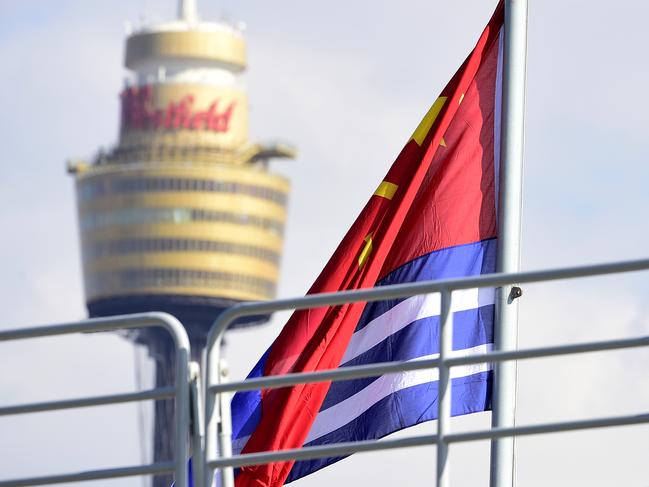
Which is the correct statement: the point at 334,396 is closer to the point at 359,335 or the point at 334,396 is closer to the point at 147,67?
the point at 359,335

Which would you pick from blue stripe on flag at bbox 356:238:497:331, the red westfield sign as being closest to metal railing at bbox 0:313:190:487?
blue stripe on flag at bbox 356:238:497:331

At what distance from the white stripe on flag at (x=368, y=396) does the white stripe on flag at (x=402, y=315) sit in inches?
6.9

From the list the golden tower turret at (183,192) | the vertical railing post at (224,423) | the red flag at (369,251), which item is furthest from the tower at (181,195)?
the vertical railing post at (224,423)

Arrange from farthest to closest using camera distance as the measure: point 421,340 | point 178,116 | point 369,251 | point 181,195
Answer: point 178,116 → point 181,195 → point 369,251 → point 421,340

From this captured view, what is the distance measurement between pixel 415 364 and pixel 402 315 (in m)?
2.44

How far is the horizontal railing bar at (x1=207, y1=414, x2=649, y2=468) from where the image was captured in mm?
5535

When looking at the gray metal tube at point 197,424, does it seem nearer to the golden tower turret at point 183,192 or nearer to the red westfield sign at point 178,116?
the golden tower turret at point 183,192

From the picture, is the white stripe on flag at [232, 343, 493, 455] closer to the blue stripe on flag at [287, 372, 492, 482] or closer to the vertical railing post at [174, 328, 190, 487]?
the blue stripe on flag at [287, 372, 492, 482]

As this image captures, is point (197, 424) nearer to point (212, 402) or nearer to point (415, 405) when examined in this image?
point (212, 402)

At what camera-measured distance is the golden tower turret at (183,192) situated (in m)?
139

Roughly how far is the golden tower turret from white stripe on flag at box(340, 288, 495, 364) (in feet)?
423

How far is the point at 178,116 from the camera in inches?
5605

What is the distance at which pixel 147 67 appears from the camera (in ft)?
471

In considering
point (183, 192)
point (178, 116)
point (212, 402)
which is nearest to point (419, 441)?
point (212, 402)
